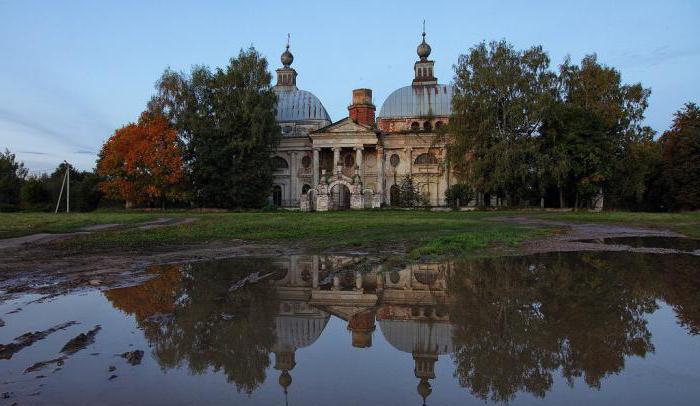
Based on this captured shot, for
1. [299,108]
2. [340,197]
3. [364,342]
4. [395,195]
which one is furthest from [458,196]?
[364,342]

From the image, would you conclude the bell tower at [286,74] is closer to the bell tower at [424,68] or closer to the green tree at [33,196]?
the bell tower at [424,68]

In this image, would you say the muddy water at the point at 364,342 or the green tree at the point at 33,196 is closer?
the muddy water at the point at 364,342

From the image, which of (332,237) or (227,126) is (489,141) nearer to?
(227,126)

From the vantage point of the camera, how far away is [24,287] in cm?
882

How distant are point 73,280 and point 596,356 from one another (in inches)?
343

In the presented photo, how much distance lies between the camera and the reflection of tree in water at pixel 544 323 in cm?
470

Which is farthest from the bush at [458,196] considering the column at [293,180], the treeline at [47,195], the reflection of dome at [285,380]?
the reflection of dome at [285,380]

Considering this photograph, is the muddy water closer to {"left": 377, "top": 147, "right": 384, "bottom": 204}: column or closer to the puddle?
the puddle

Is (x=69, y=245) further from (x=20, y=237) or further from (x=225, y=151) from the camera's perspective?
(x=225, y=151)

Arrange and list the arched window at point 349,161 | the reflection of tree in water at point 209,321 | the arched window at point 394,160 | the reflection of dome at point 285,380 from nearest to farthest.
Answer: the reflection of dome at point 285,380, the reflection of tree in water at point 209,321, the arched window at point 394,160, the arched window at point 349,161

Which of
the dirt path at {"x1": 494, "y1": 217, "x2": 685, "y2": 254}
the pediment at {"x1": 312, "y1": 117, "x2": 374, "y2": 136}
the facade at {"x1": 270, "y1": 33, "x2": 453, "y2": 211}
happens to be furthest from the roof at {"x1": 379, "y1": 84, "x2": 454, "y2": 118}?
the dirt path at {"x1": 494, "y1": 217, "x2": 685, "y2": 254}

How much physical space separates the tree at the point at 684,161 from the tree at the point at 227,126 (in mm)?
38236

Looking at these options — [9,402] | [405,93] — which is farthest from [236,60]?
[9,402]

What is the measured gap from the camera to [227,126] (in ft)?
161
